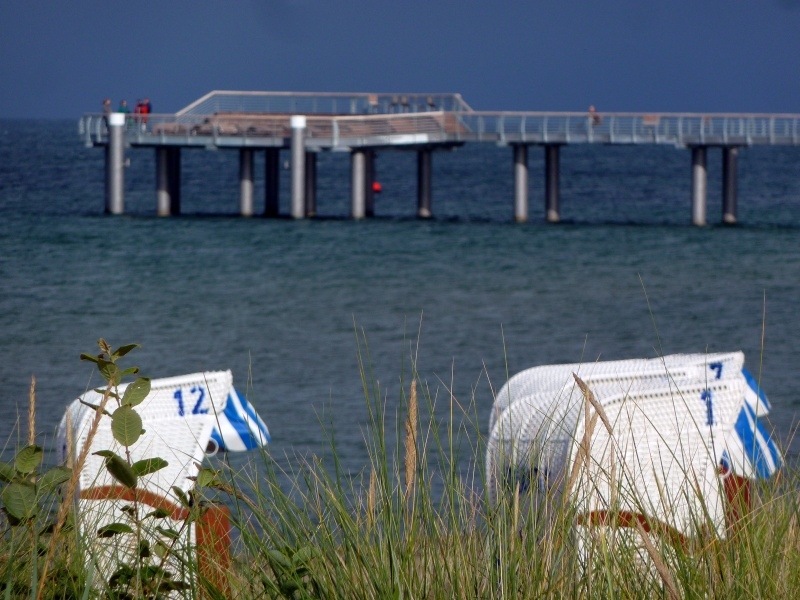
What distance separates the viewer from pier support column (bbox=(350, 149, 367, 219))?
1431 inches

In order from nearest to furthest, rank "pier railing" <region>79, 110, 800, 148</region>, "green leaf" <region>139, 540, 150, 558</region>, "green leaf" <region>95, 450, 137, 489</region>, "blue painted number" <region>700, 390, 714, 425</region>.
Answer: "green leaf" <region>95, 450, 137, 489</region>, "green leaf" <region>139, 540, 150, 558</region>, "blue painted number" <region>700, 390, 714, 425</region>, "pier railing" <region>79, 110, 800, 148</region>

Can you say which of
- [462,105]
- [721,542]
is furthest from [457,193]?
[721,542]

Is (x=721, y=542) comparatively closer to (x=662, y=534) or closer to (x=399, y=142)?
(x=662, y=534)

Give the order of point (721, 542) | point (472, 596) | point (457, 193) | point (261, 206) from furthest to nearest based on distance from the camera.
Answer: point (457, 193), point (261, 206), point (721, 542), point (472, 596)

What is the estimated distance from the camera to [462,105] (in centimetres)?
3894

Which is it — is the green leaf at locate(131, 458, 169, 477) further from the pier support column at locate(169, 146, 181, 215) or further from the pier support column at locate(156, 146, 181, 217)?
the pier support column at locate(169, 146, 181, 215)

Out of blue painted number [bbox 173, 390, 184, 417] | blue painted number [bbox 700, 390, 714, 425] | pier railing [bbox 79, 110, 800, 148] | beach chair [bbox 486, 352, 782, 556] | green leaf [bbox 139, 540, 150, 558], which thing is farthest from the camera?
pier railing [bbox 79, 110, 800, 148]

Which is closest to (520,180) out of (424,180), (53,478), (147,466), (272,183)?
(424,180)

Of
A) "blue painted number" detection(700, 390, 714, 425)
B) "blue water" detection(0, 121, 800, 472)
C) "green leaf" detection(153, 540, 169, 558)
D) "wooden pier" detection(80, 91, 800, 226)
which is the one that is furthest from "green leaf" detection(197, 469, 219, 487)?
"wooden pier" detection(80, 91, 800, 226)

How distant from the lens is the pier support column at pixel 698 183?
35.3 meters

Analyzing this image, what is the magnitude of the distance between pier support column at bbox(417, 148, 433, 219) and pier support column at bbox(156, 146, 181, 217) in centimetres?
711

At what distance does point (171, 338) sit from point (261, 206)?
39.7 meters

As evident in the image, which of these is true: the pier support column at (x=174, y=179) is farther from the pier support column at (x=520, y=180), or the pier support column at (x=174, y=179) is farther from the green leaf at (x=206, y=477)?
the green leaf at (x=206, y=477)

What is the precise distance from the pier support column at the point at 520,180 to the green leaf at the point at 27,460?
34.4m
